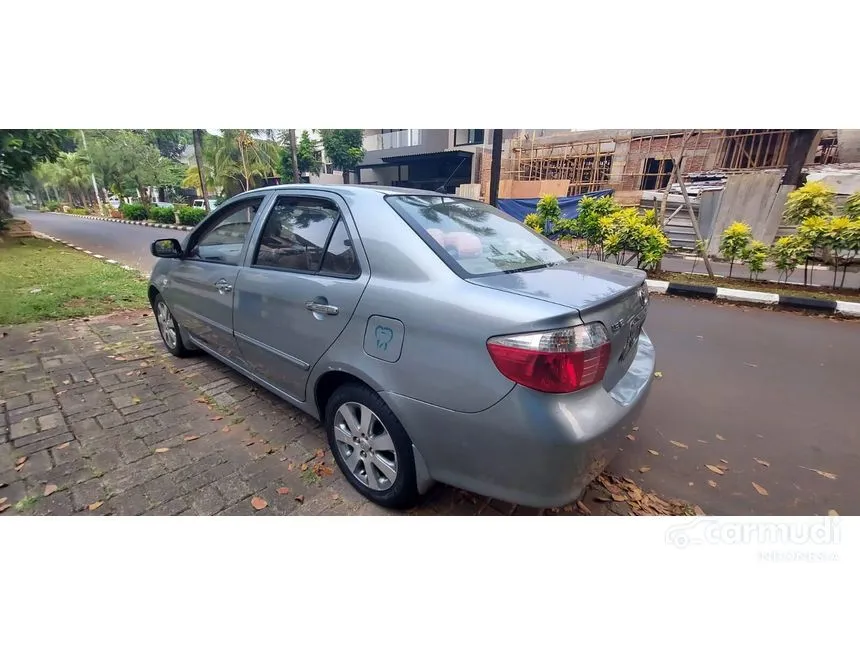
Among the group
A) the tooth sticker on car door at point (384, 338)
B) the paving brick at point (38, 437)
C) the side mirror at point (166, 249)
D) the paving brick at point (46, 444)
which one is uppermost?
the side mirror at point (166, 249)

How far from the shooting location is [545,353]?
1.38 meters

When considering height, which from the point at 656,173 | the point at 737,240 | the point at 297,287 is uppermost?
the point at 656,173

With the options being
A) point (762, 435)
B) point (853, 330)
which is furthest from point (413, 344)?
point (853, 330)

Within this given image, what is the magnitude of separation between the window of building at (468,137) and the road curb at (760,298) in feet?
44.5

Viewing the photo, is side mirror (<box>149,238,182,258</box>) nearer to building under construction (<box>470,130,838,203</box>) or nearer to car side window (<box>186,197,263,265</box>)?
car side window (<box>186,197,263,265</box>)

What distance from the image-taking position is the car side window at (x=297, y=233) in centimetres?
208

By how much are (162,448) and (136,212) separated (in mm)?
29665

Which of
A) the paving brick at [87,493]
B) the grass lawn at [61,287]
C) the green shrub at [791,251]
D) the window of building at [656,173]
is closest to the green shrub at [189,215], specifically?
the grass lawn at [61,287]

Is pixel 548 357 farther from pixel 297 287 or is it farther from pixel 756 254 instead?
pixel 756 254

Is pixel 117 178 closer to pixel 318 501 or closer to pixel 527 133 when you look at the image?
pixel 527 133

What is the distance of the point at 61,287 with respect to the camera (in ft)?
20.9

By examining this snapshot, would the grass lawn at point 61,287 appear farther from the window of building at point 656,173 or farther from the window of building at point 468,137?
the window of building at point 656,173

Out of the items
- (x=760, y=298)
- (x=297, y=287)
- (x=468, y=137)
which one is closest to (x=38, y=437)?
(x=297, y=287)

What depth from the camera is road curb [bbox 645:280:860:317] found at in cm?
518
